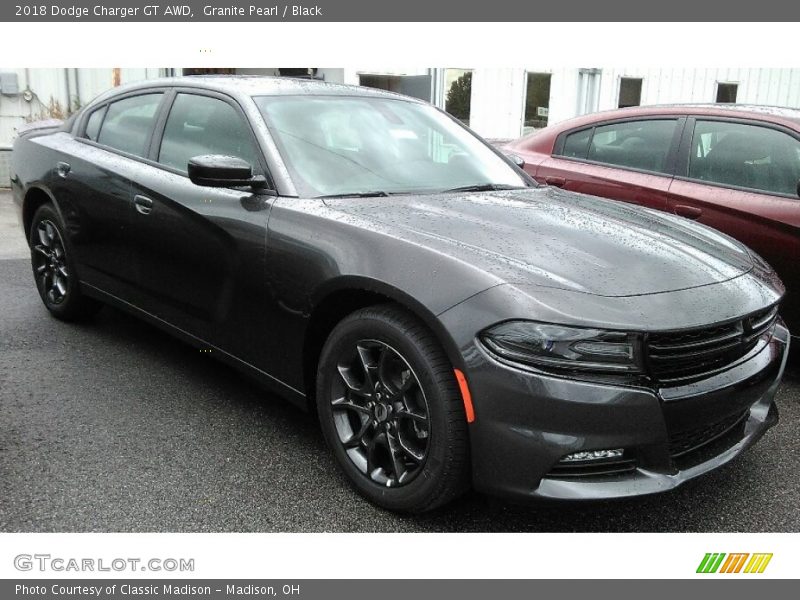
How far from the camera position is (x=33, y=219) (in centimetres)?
483

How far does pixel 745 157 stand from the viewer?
4320 millimetres

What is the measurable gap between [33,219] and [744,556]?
14.5 feet

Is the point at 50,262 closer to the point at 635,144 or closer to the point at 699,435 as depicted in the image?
the point at 635,144

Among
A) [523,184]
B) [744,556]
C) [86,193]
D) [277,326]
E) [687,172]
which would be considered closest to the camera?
[744,556]

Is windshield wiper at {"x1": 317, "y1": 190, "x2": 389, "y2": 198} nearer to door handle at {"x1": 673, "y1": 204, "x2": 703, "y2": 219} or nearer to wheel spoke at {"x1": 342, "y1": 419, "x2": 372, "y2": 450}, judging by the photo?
wheel spoke at {"x1": 342, "y1": 419, "x2": 372, "y2": 450}

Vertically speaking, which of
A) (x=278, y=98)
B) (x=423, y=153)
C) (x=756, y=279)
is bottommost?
(x=756, y=279)

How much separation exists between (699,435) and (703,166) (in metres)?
2.49

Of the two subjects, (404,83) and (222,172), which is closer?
(222,172)

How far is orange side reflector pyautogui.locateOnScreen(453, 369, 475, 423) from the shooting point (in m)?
2.29

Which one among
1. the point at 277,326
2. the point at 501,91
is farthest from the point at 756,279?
the point at 501,91

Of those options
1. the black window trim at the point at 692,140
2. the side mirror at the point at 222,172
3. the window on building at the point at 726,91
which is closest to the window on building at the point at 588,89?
the window on building at the point at 726,91

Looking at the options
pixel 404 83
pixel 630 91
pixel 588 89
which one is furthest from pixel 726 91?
pixel 404 83

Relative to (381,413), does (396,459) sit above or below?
below

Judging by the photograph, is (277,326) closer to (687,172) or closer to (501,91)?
(687,172)
